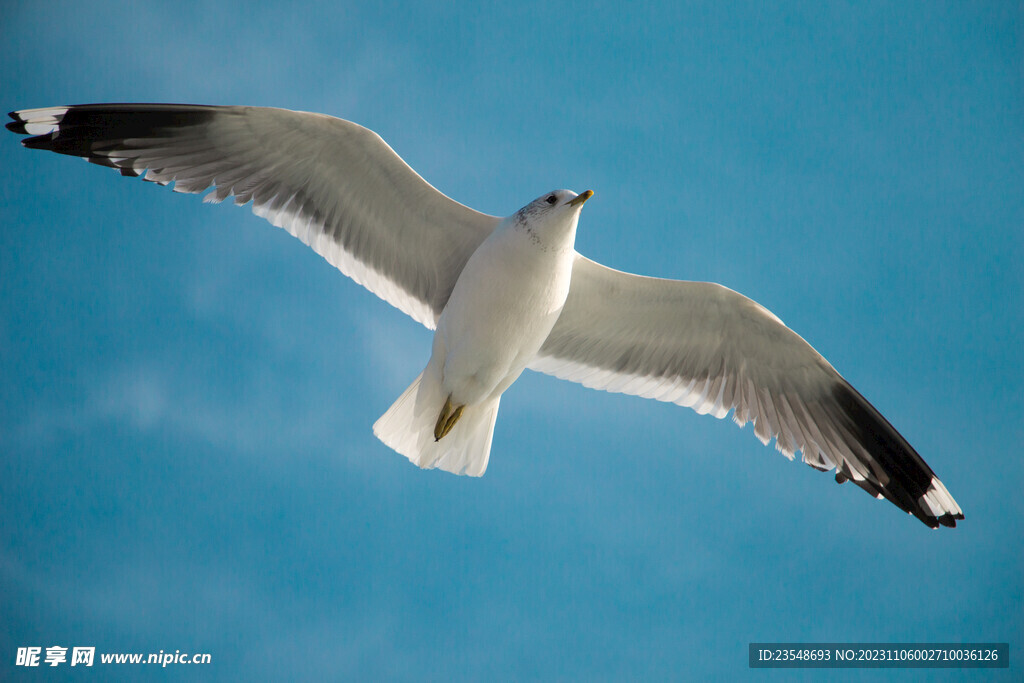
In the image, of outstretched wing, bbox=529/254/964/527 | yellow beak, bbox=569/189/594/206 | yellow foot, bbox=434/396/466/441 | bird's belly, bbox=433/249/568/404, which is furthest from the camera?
outstretched wing, bbox=529/254/964/527

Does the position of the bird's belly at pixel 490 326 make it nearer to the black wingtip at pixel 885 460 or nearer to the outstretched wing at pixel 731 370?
the outstretched wing at pixel 731 370

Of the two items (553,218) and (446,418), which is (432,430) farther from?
(553,218)

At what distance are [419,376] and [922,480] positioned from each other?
2616 mm

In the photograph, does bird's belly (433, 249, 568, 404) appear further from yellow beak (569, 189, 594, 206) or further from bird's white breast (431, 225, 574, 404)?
yellow beak (569, 189, 594, 206)

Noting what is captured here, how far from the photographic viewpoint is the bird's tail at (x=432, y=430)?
461 centimetres

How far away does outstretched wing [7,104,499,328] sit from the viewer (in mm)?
4410

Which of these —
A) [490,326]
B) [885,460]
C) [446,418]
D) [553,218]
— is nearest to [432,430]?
[446,418]

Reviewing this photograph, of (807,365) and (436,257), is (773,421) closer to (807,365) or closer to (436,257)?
(807,365)

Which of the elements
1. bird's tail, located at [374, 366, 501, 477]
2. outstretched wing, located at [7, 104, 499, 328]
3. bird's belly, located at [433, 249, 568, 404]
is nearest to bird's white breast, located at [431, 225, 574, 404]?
bird's belly, located at [433, 249, 568, 404]

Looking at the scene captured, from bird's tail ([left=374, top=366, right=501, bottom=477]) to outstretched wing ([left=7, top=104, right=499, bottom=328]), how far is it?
1.45 ft

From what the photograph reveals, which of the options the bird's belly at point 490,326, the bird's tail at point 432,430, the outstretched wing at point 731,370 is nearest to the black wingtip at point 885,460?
the outstretched wing at point 731,370

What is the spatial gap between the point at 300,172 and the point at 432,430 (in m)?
1.40

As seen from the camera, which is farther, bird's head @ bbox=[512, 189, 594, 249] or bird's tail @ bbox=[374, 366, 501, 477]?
bird's tail @ bbox=[374, 366, 501, 477]

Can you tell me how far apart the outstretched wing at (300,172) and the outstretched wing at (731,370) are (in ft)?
2.41
